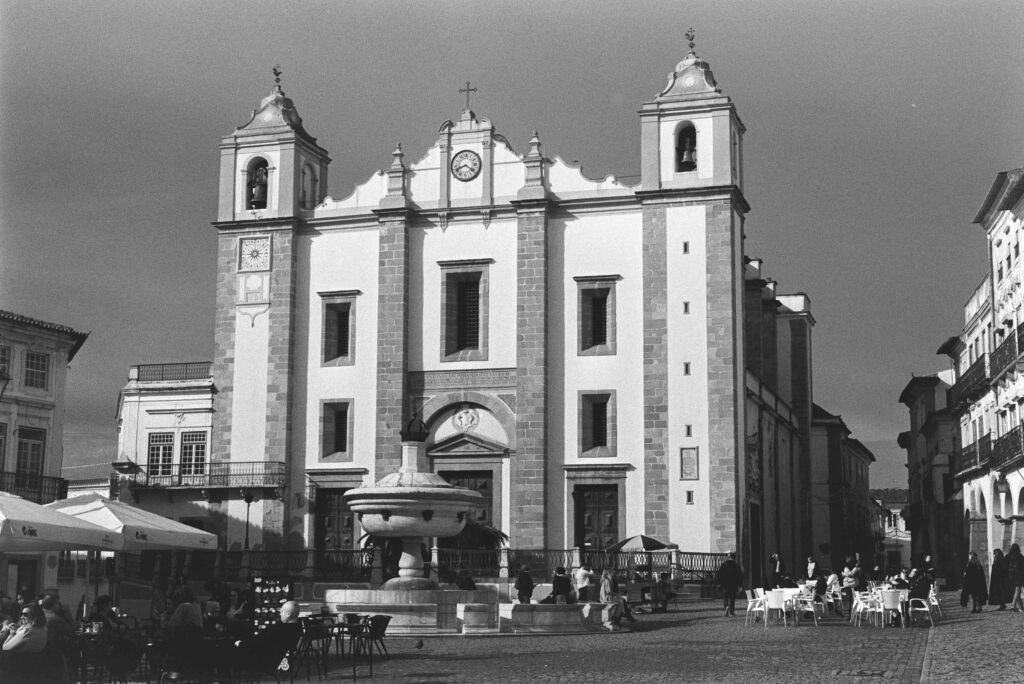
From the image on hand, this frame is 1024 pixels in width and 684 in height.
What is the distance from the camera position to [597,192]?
41688 millimetres

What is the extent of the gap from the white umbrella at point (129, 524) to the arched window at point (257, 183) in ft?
80.1

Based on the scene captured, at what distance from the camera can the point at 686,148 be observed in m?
41.6

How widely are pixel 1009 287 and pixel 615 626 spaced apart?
20.8 metres

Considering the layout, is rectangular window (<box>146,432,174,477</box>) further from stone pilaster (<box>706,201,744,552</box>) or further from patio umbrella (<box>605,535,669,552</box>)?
Result: stone pilaster (<box>706,201,744,552</box>)

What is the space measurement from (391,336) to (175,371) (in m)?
8.15

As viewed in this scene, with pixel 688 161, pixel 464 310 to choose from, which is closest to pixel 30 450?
pixel 464 310

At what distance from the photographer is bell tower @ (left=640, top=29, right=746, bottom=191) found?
40.7 m

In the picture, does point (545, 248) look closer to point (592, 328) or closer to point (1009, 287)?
point (592, 328)

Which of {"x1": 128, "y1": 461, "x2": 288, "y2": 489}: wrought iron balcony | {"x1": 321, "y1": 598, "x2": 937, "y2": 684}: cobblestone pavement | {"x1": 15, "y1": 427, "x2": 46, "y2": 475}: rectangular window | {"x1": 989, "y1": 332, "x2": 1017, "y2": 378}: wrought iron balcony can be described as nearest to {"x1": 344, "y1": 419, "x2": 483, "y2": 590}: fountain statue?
{"x1": 321, "y1": 598, "x2": 937, "y2": 684}: cobblestone pavement

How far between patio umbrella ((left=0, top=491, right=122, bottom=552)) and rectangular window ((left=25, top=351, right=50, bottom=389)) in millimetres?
24412

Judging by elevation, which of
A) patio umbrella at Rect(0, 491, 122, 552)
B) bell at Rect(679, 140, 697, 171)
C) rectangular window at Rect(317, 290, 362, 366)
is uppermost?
bell at Rect(679, 140, 697, 171)

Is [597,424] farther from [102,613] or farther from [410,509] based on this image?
[102,613]

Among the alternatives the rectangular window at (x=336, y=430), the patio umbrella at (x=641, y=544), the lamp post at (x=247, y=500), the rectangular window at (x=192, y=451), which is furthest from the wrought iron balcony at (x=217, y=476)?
the patio umbrella at (x=641, y=544)

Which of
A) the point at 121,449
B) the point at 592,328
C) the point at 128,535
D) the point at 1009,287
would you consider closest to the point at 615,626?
the point at 128,535
